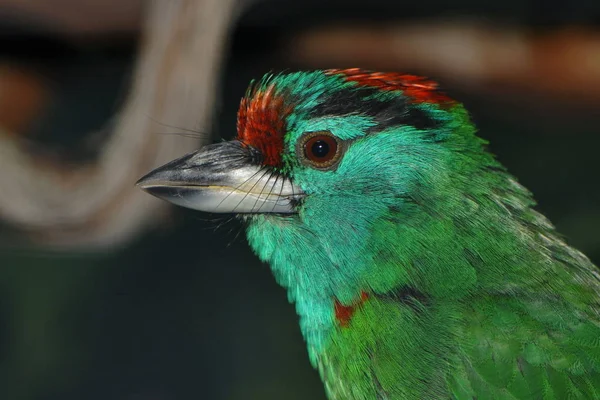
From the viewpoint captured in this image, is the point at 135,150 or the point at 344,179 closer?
the point at 344,179

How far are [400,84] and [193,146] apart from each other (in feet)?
4.07

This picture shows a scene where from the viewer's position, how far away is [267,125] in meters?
2.02

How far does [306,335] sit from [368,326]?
0.19 m

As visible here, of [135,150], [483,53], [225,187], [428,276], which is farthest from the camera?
[483,53]

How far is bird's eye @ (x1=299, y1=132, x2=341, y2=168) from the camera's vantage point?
1946mm

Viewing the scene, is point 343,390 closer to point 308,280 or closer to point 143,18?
point 308,280

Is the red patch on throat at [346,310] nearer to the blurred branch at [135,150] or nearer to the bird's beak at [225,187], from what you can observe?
the bird's beak at [225,187]

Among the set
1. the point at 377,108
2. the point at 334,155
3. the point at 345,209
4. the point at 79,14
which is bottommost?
the point at 345,209

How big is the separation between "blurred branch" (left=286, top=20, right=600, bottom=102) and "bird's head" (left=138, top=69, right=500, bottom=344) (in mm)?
1832

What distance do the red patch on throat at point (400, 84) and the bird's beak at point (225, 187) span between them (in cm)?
30

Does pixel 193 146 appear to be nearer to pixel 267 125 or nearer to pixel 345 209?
pixel 267 125

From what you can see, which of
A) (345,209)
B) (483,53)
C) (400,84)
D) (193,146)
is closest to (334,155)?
(345,209)

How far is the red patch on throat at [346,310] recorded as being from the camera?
75.2 inches

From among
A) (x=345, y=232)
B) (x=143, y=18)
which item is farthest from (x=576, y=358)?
(x=143, y=18)
